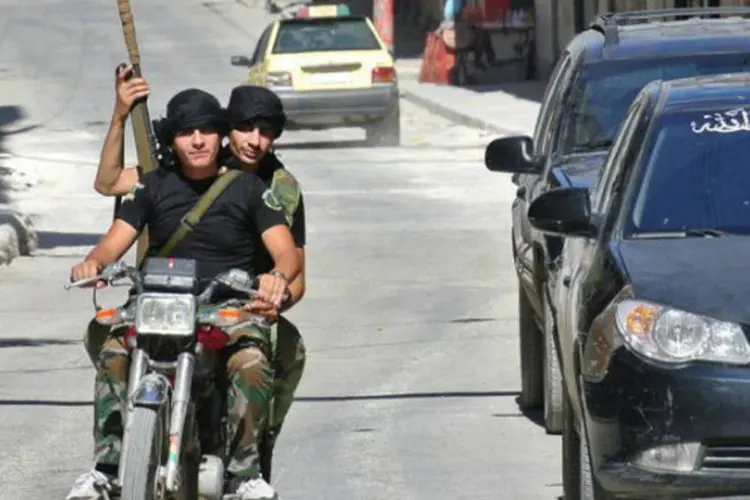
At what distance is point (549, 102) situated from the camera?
10.7 meters

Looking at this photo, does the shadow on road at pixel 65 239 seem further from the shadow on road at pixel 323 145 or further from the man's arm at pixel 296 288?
the man's arm at pixel 296 288

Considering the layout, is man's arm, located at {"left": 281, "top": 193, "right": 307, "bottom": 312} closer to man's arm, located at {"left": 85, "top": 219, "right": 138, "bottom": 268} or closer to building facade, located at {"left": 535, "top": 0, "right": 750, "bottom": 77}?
man's arm, located at {"left": 85, "top": 219, "right": 138, "bottom": 268}

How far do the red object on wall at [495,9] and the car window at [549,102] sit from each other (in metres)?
28.6

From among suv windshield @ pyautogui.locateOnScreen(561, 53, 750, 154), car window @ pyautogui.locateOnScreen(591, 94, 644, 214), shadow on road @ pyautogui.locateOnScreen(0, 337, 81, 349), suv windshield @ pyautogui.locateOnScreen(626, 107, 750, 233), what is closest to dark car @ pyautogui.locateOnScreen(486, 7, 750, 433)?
suv windshield @ pyautogui.locateOnScreen(561, 53, 750, 154)

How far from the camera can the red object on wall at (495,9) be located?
39.5 metres

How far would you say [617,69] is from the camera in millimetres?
9992

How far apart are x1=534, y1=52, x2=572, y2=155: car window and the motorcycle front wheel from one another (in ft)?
14.1

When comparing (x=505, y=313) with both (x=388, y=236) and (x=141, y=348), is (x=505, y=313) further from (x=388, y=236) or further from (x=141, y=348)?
(x=141, y=348)

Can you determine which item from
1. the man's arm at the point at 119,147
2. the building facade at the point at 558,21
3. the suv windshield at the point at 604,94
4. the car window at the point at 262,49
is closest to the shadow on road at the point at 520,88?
the building facade at the point at 558,21

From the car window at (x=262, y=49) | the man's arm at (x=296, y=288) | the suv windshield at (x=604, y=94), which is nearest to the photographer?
the man's arm at (x=296, y=288)

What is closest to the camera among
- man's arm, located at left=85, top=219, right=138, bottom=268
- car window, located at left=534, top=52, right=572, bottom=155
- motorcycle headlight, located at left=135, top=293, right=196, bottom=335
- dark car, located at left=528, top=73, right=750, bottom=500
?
dark car, located at left=528, top=73, right=750, bottom=500

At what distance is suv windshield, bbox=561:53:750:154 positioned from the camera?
9938 millimetres

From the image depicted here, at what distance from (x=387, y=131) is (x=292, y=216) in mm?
21218

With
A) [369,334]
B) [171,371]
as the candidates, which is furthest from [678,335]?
[369,334]
